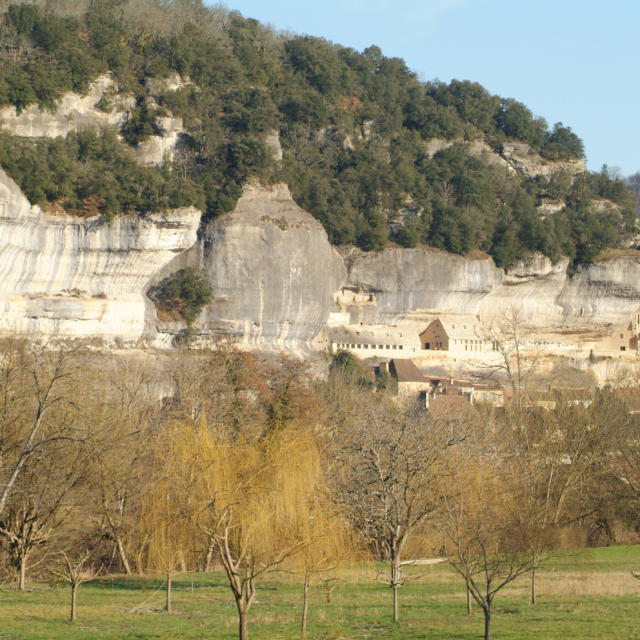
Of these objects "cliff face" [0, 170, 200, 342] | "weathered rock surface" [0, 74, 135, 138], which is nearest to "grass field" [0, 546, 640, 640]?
"cliff face" [0, 170, 200, 342]

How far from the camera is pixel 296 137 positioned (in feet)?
213

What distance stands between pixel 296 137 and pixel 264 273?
13051 mm

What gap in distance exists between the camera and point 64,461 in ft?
74.8

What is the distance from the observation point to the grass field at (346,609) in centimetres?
1748

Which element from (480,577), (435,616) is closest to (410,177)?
(480,577)

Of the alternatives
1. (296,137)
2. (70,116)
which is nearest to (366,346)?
(296,137)

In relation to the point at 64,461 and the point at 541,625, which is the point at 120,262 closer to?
the point at 64,461

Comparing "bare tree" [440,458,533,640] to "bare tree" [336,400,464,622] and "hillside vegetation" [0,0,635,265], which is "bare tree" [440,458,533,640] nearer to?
"bare tree" [336,400,464,622]

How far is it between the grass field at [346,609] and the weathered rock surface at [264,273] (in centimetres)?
3001

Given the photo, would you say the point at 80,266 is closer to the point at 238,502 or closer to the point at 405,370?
the point at 405,370

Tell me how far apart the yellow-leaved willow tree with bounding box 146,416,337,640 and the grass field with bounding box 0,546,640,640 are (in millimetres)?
635

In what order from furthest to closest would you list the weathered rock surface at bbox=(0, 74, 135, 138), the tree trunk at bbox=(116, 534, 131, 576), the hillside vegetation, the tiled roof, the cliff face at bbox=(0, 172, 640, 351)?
the tiled roof
the hillside vegetation
the weathered rock surface at bbox=(0, 74, 135, 138)
the cliff face at bbox=(0, 172, 640, 351)
the tree trunk at bbox=(116, 534, 131, 576)

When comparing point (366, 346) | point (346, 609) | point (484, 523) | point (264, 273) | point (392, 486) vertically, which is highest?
point (264, 273)

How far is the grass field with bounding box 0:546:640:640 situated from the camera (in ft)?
57.4
